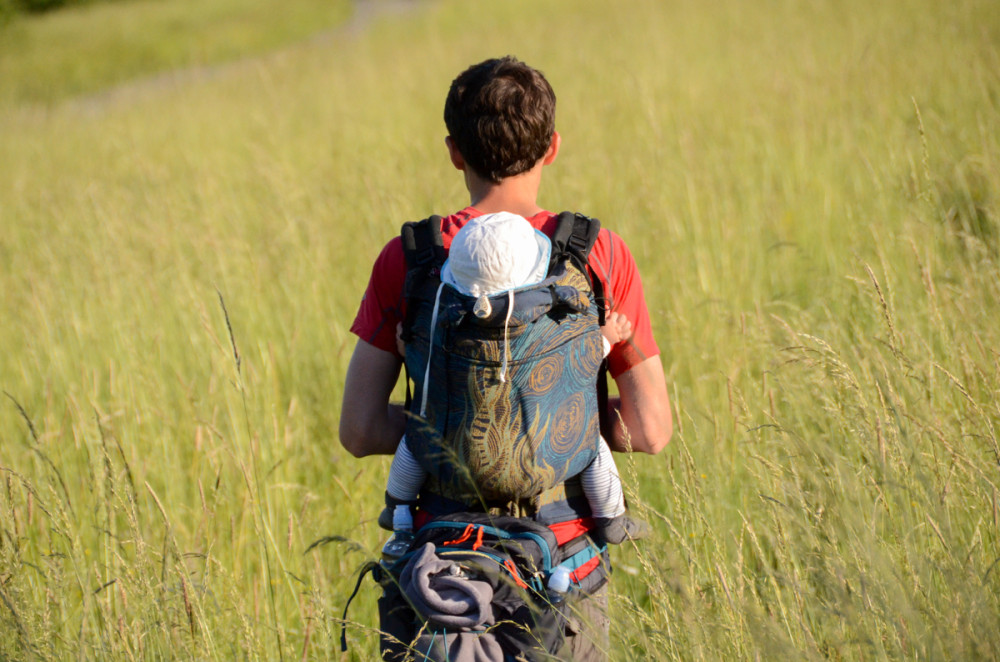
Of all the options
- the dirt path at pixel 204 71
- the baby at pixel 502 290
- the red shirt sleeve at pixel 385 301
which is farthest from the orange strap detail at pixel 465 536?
the dirt path at pixel 204 71

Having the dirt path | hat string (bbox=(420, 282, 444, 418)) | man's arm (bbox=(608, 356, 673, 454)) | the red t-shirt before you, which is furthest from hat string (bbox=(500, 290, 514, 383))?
the dirt path

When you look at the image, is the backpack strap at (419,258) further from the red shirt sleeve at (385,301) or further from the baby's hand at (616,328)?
the baby's hand at (616,328)

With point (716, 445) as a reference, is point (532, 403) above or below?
above

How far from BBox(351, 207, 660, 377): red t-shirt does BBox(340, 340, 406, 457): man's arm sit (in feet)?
0.11

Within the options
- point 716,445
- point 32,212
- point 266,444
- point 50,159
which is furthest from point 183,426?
point 50,159

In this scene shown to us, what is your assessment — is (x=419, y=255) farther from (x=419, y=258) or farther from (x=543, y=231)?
(x=543, y=231)

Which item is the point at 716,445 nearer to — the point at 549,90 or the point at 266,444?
the point at 549,90

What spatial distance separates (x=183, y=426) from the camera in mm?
2984

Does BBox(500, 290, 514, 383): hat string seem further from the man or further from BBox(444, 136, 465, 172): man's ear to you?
BBox(444, 136, 465, 172): man's ear

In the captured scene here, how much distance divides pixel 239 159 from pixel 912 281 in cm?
513

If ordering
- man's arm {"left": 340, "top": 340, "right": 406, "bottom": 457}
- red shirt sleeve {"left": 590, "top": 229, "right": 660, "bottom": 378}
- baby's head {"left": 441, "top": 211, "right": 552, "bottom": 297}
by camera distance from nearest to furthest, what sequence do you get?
baby's head {"left": 441, "top": 211, "right": 552, "bottom": 297}, red shirt sleeve {"left": 590, "top": 229, "right": 660, "bottom": 378}, man's arm {"left": 340, "top": 340, "right": 406, "bottom": 457}

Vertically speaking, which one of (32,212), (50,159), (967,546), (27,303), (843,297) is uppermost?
(50,159)

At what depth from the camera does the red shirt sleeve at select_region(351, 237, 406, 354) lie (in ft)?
5.14

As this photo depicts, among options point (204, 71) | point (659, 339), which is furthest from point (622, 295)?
point (204, 71)
